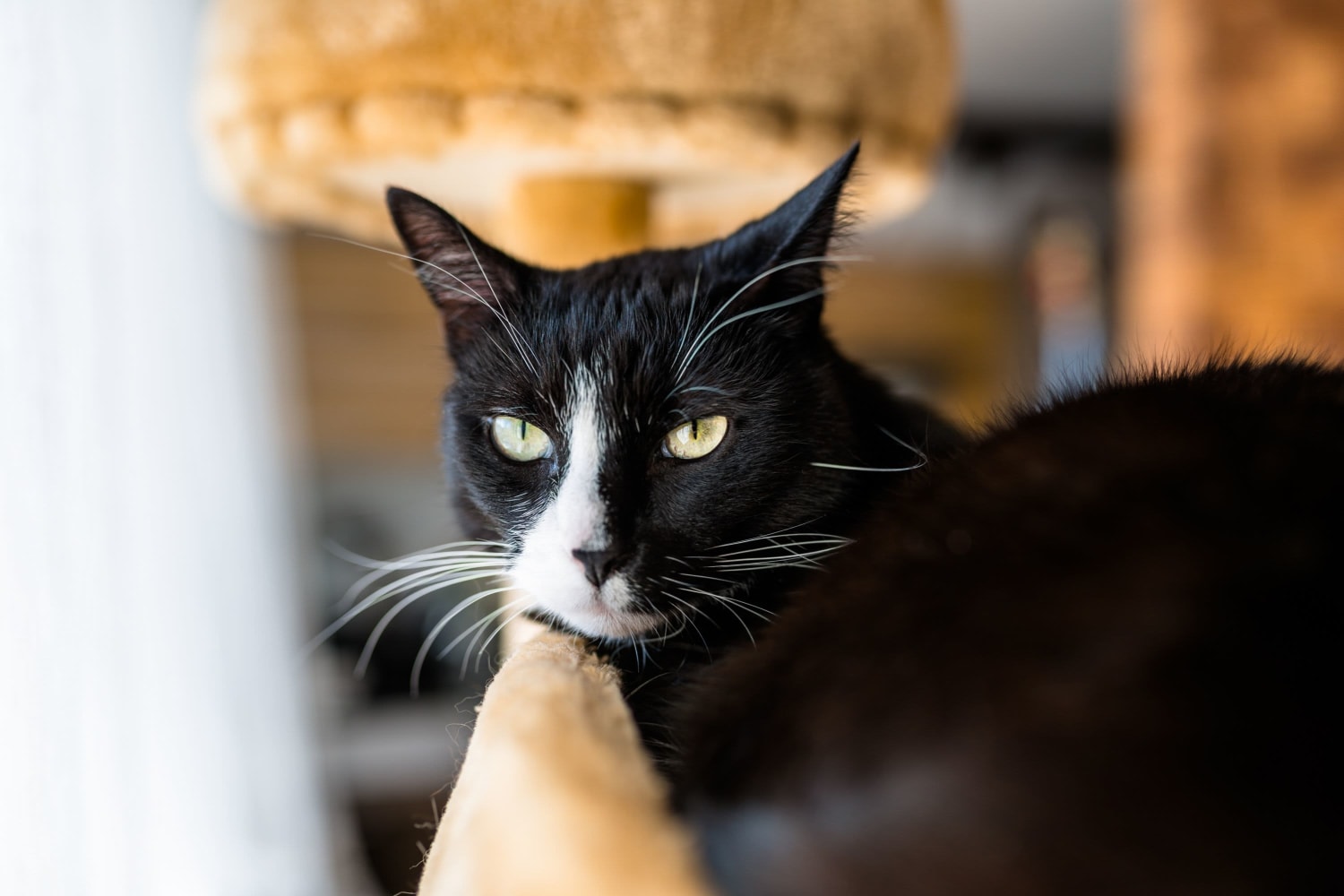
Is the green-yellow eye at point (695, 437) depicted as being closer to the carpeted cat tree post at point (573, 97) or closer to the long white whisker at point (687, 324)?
the long white whisker at point (687, 324)

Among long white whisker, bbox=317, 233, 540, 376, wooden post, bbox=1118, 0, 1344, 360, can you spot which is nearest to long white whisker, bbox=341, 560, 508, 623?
long white whisker, bbox=317, 233, 540, 376

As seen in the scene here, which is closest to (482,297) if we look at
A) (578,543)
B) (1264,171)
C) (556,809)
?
(578,543)

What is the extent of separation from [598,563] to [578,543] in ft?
0.06

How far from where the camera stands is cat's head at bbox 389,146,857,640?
620mm

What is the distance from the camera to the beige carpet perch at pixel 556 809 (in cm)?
34

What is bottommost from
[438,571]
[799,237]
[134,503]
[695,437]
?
[134,503]

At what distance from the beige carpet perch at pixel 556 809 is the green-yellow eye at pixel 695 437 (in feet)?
0.68

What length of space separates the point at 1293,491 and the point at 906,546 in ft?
0.45

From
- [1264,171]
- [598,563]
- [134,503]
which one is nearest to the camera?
[598,563]

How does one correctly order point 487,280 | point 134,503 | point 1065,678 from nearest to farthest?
point 1065,678
point 487,280
point 134,503

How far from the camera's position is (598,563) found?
23.6 inches

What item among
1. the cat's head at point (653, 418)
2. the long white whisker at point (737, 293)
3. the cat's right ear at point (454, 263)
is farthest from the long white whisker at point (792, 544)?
the cat's right ear at point (454, 263)

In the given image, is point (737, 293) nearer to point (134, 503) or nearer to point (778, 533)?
point (778, 533)

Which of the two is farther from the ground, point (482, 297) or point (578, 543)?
point (482, 297)
